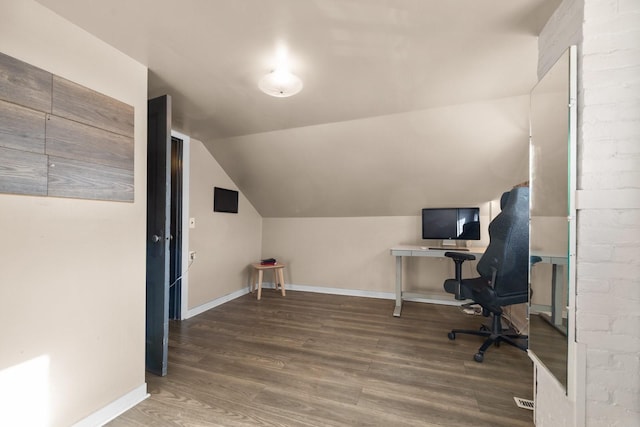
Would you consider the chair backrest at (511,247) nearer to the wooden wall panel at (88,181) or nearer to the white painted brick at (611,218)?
the white painted brick at (611,218)

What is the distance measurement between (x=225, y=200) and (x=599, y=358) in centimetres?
369

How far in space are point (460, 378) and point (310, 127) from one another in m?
2.60

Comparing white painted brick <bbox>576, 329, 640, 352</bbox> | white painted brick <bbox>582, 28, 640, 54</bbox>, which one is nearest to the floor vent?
white painted brick <bbox>576, 329, 640, 352</bbox>

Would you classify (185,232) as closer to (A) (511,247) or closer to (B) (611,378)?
(A) (511,247)

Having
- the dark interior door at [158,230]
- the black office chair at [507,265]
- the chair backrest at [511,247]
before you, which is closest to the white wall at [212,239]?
the dark interior door at [158,230]

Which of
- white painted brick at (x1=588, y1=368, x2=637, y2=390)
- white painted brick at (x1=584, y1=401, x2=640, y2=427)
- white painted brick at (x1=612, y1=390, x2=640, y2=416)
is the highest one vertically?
white painted brick at (x1=588, y1=368, x2=637, y2=390)

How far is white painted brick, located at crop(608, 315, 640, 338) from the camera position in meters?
1.01

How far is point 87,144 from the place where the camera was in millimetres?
1467

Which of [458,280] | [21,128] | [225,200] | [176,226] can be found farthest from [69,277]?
Result: [458,280]

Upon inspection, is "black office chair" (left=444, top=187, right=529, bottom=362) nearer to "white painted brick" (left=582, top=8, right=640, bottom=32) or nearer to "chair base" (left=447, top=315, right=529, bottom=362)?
"chair base" (left=447, top=315, right=529, bottom=362)

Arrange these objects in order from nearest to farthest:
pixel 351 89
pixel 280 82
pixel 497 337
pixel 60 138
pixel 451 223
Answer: pixel 60 138
pixel 280 82
pixel 351 89
pixel 497 337
pixel 451 223

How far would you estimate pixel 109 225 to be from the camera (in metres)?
1.58

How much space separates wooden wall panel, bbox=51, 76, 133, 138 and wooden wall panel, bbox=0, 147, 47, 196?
0.26 m

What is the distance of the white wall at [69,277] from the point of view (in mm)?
1201
